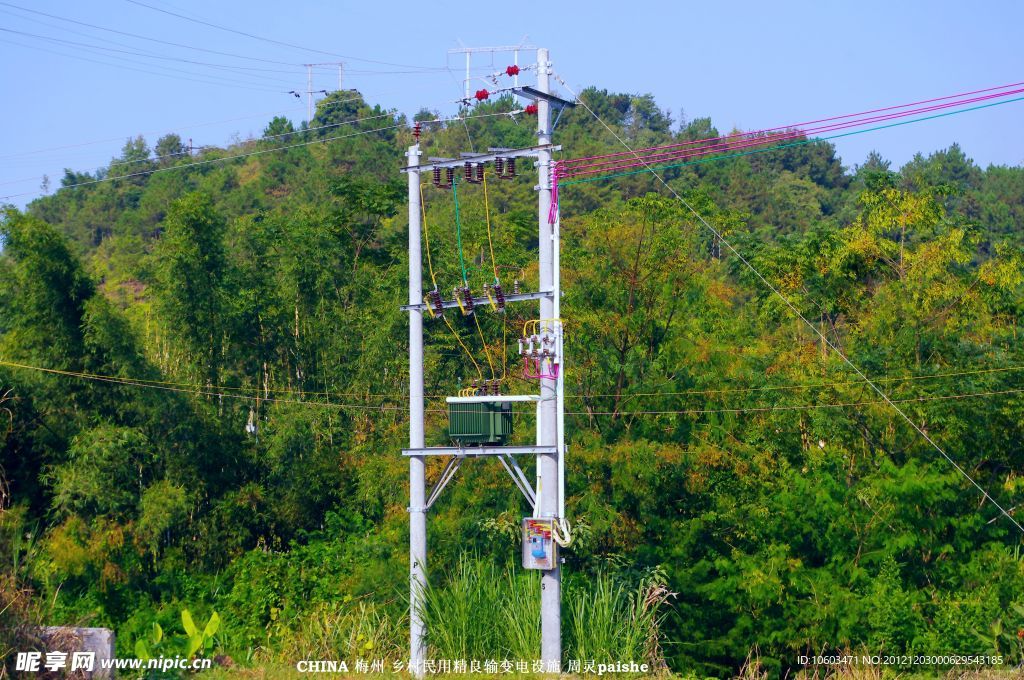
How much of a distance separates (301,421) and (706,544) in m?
11.8

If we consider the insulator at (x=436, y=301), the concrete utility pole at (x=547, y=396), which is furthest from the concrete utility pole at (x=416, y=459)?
the concrete utility pole at (x=547, y=396)

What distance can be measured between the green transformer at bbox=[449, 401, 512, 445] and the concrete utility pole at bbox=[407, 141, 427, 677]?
2.39ft

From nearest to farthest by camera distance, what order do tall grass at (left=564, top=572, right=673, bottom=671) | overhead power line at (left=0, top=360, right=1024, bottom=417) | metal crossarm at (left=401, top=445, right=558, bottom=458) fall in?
tall grass at (left=564, top=572, right=673, bottom=671) → metal crossarm at (left=401, top=445, right=558, bottom=458) → overhead power line at (left=0, top=360, right=1024, bottom=417)

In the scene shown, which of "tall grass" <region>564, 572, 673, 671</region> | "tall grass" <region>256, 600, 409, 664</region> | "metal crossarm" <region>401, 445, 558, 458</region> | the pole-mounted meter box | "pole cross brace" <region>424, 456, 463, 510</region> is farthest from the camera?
"pole cross brace" <region>424, 456, 463, 510</region>

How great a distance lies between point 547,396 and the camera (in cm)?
1392

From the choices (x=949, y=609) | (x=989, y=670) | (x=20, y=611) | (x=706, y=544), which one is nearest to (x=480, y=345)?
(x=706, y=544)

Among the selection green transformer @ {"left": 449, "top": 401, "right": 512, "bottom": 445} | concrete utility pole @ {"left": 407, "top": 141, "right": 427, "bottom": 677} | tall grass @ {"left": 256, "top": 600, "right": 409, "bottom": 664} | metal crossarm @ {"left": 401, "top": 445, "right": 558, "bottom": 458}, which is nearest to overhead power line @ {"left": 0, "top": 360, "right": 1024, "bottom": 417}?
green transformer @ {"left": 449, "top": 401, "right": 512, "bottom": 445}

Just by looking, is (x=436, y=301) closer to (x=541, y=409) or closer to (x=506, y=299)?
(x=506, y=299)

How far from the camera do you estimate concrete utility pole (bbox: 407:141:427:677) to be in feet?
48.6

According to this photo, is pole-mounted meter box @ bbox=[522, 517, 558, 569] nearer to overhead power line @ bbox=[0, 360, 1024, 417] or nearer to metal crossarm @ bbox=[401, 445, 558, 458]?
metal crossarm @ bbox=[401, 445, 558, 458]

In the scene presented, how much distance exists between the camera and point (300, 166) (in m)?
81.4

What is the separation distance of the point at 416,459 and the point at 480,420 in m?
1.17

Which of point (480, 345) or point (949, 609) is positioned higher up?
point (480, 345)

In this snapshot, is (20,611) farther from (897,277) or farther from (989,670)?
(897,277)
